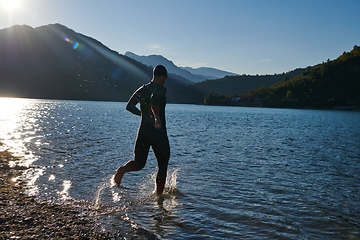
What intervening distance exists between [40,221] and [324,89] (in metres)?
187

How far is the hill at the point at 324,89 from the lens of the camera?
525ft

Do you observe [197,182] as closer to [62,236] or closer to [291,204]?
[291,204]

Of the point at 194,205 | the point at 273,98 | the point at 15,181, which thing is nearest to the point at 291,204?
the point at 194,205

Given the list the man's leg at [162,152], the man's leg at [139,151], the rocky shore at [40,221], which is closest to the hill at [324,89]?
the man's leg at [162,152]

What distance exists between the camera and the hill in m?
160

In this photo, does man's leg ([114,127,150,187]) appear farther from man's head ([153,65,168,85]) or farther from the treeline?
the treeline

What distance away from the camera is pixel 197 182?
24.3 ft

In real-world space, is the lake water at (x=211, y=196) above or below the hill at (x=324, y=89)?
below

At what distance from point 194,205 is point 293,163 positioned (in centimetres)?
731

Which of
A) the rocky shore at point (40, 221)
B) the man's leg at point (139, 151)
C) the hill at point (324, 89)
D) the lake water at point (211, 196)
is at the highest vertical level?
the hill at point (324, 89)

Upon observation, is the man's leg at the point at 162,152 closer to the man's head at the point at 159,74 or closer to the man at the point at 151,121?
the man at the point at 151,121

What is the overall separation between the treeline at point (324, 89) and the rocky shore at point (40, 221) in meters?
181

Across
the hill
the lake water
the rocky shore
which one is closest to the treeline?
the hill

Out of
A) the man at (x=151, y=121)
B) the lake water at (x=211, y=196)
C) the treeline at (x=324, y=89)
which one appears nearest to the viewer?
the lake water at (x=211, y=196)
